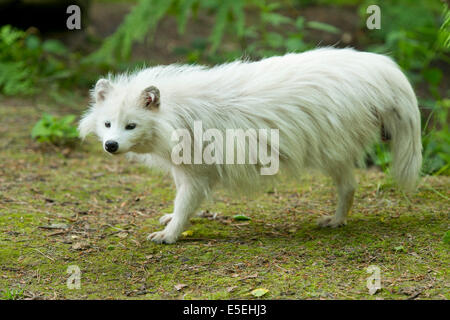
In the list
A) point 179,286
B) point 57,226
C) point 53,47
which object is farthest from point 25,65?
point 179,286

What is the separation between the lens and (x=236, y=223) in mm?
4398

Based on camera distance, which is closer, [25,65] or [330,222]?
[330,222]

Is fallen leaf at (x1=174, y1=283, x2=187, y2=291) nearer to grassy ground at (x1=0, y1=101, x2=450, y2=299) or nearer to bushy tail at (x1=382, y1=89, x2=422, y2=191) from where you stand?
grassy ground at (x1=0, y1=101, x2=450, y2=299)

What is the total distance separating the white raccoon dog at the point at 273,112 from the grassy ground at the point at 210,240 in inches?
14.7

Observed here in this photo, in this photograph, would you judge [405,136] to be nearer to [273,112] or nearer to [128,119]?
[273,112]

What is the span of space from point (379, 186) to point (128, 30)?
12.4 feet

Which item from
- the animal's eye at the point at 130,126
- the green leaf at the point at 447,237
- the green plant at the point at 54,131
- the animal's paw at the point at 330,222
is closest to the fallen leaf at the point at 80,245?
the animal's eye at the point at 130,126

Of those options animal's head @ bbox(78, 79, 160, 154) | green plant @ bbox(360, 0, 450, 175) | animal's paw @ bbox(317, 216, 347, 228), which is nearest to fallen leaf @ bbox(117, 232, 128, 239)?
animal's head @ bbox(78, 79, 160, 154)

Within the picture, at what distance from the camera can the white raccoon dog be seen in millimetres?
3756

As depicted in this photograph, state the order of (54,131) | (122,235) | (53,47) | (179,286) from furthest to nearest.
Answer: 1. (53,47)
2. (54,131)
3. (122,235)
4. (179,286)

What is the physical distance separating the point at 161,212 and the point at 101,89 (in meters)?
1.26

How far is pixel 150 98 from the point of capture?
3.70m

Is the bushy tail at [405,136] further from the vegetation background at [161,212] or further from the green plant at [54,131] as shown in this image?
the green plant at [54,131]
